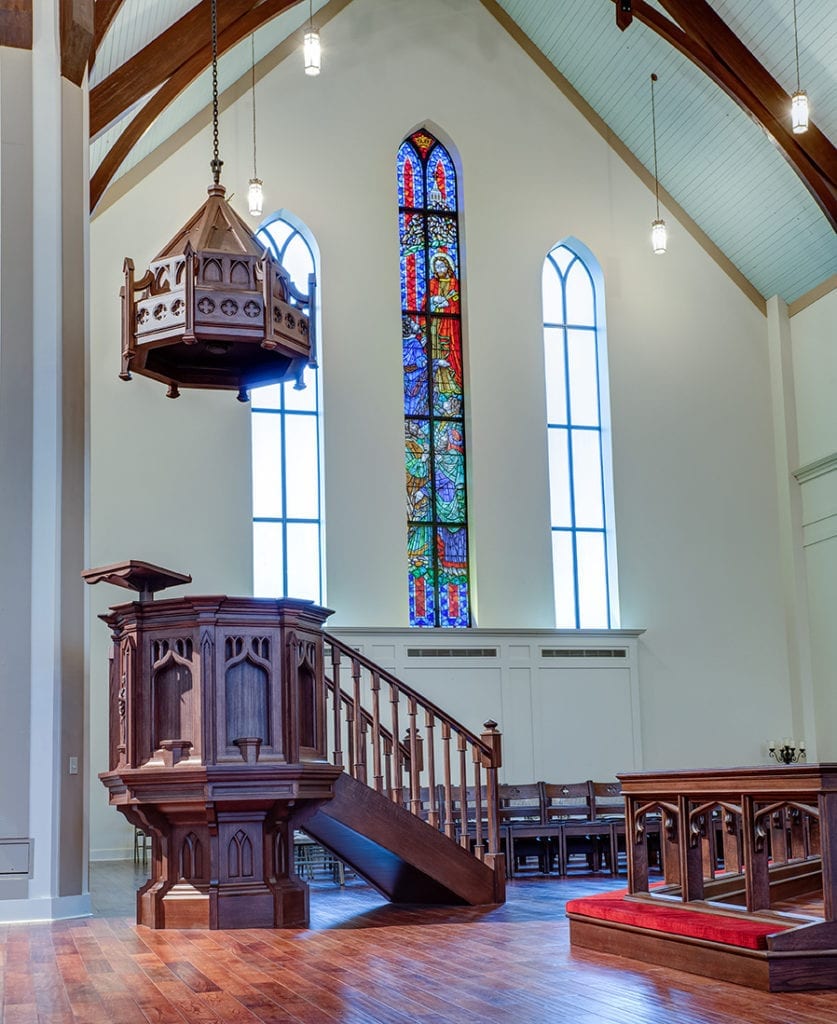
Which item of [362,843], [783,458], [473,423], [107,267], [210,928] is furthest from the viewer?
[783,458]

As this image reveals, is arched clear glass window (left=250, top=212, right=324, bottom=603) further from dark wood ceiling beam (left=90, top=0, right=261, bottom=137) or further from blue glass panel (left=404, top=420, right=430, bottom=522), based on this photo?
dark wood ceiling beam (left=90, top=0, right=261, bottom=137)

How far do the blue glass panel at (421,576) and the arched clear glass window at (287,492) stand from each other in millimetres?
958

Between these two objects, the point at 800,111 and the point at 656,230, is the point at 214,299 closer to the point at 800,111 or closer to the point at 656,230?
the point at 800,111

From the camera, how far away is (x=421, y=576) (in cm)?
1312

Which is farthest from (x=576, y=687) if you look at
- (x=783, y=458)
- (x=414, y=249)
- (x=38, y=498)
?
(x=38, y=498)

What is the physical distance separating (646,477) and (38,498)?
7461 millimetres

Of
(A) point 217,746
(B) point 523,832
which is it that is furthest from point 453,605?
(A) point 217,746

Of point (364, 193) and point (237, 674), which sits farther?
point (364, 193)

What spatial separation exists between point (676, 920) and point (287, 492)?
26.9ft

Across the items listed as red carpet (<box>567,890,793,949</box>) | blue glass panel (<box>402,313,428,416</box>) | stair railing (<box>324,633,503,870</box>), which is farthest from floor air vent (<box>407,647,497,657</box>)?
red carpet (<box>567,890,793,949</box>)

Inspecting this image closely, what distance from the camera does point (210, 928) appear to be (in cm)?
677

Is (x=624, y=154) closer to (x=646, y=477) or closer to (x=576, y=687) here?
(x=646, y=477)

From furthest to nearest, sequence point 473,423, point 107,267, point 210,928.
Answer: point 473,423, point 107,267, point 210,928

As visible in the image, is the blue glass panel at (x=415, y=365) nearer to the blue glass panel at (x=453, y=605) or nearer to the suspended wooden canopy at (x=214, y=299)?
the blue glass panel at (x=453, y=605)
